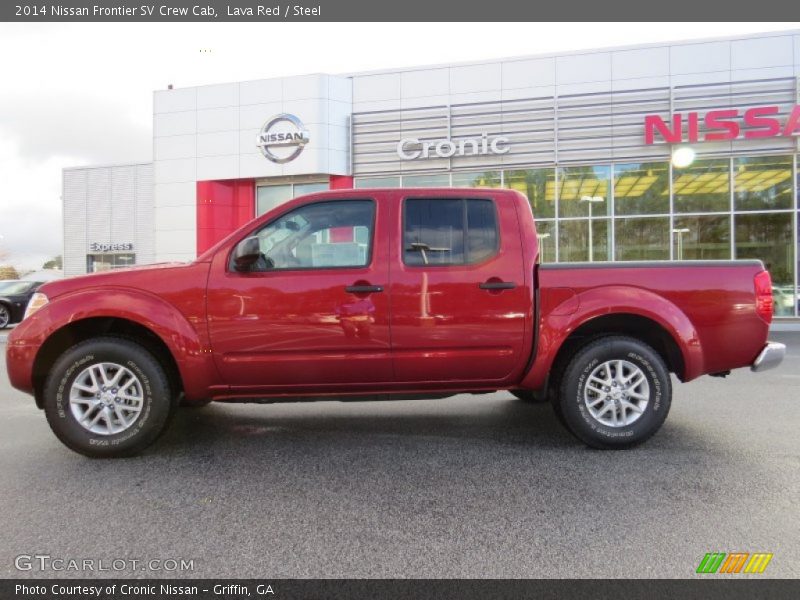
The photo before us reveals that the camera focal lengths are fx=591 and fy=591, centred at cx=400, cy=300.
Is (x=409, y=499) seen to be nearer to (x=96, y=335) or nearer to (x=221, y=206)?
(x=96, y=335)

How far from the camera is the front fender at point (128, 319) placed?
402 cm

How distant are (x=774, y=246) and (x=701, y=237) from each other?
72.4 inches

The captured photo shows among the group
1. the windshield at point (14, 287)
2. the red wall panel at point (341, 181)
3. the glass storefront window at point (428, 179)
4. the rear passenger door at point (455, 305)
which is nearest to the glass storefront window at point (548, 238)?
the glass storefront window at point (428, 179)

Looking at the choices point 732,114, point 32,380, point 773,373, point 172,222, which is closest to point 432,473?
point 32,380

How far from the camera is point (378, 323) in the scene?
4.08 meters

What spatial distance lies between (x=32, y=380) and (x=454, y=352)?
115 inches

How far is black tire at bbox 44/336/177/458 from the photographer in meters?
4.00

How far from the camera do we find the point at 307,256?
4.21 m

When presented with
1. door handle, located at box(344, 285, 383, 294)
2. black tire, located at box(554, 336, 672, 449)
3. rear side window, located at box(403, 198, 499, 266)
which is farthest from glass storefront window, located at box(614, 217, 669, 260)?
door handle, located at box(344, 285, 383, 294)

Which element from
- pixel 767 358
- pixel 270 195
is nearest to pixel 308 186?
pixel 270 195

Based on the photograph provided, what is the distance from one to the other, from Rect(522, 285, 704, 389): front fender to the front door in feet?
3.71

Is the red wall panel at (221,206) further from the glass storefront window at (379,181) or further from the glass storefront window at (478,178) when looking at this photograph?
the glass storefront window at (478,178)

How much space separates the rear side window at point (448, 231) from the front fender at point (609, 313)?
2.18 ft

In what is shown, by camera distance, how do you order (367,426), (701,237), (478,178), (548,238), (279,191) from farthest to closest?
(279,191) → (478,178) → (548,238) → (701,237) → (367,426)
